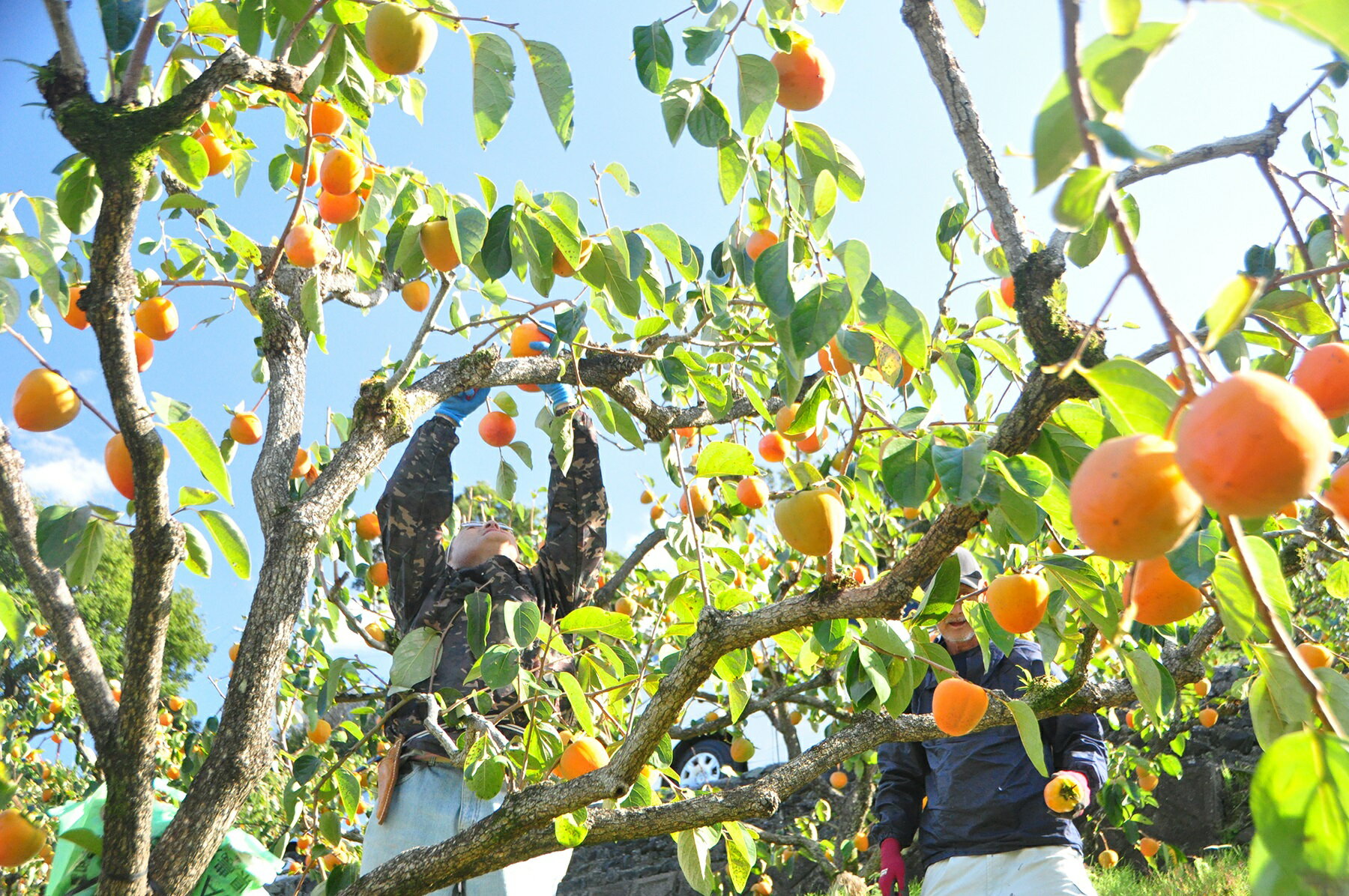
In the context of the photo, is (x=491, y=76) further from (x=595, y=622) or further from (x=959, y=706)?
(x=959, y=706)

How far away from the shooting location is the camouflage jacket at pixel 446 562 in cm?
240

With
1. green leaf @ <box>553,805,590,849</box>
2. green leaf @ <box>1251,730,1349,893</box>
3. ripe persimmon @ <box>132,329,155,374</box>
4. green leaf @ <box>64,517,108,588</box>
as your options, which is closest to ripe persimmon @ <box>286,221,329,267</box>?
ripe persimmon @ <box>132,329,155,374</box>

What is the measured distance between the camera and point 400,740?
6.15 feet

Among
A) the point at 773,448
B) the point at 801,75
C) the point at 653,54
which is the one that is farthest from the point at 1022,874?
the point at 653,54

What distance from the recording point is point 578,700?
171cm

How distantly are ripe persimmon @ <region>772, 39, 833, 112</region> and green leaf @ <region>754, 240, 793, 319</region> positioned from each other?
0.48m

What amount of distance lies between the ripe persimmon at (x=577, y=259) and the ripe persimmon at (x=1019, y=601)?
0.77 meters

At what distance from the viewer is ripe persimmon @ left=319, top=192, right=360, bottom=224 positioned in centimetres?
183

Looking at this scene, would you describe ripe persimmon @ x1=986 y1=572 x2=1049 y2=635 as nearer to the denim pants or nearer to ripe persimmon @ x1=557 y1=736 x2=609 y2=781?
ripe persimmon @ x1=557 y1=736 x2=609 y2=781

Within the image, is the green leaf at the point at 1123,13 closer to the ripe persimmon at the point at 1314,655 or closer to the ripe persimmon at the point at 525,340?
the ripe persimmon at the point at 1314,655

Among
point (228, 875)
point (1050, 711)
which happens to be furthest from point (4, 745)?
point (1050, 711)

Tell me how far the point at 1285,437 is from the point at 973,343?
2.77 ft

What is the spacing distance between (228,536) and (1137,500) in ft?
3.95

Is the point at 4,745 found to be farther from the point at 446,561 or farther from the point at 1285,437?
the point at 1285,437
